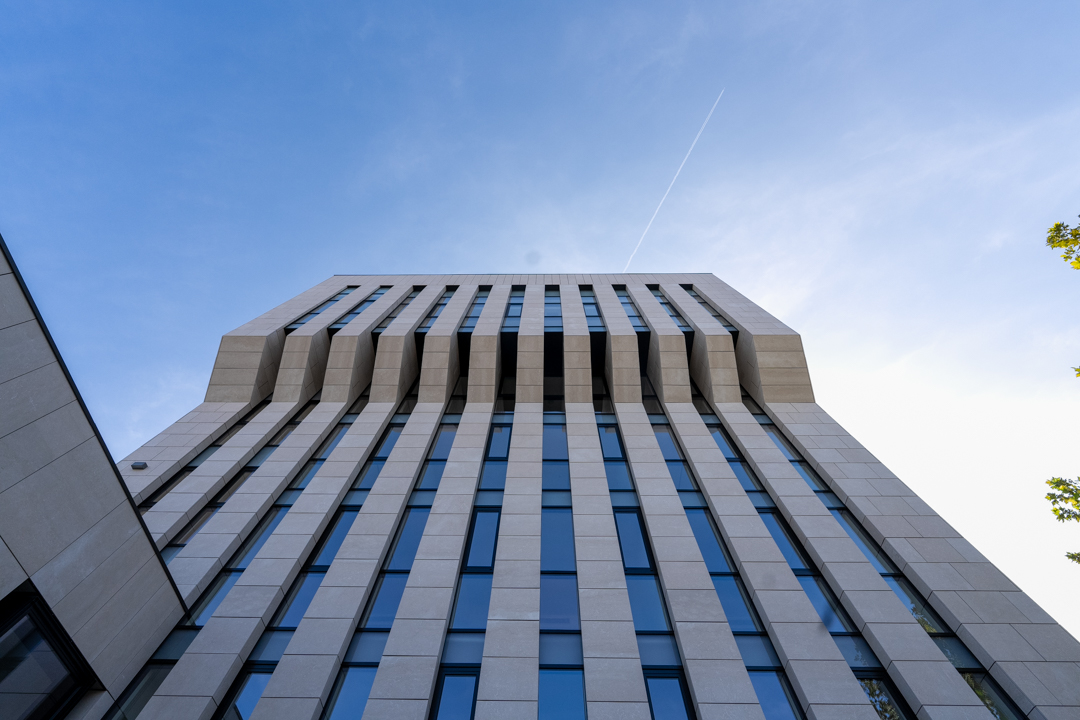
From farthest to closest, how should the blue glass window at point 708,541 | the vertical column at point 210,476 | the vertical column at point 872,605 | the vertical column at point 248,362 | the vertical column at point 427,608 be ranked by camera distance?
the vertical column at point 248,362, the vertical column at point 210,476, the blue glass window at point 708,541, the vertical column at point 427,608, the vertical column at point 872,605

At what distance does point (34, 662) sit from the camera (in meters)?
8.55

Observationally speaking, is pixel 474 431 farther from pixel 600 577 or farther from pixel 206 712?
pixel 206 712

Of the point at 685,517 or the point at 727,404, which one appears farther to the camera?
the point at 727,404

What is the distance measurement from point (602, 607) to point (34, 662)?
37.1ft

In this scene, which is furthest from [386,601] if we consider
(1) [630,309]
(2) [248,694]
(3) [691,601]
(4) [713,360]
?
(1) [630,309]

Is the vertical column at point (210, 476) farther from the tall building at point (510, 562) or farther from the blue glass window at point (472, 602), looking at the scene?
the blue glass window at point (472, 602)

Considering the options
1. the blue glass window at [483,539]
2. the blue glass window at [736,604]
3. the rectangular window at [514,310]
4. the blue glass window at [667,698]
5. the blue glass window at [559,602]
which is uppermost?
the rectangular window at [514,310]

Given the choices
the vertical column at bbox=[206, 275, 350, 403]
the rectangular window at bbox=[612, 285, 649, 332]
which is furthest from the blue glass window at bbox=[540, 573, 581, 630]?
the vertical column at bbox=[206, 275, 350, 403]

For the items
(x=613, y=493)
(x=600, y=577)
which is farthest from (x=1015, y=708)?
(x=613, y=493)

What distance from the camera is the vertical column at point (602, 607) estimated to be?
31.3 feet

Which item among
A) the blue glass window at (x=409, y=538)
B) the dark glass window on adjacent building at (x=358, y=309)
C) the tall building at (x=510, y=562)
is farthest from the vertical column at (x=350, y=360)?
the blue glass window at (x=409, y=538)

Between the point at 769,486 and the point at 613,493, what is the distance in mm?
5131

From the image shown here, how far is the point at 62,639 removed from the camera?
894 cm

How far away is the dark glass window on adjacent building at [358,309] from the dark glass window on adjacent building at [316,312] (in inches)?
56.0
